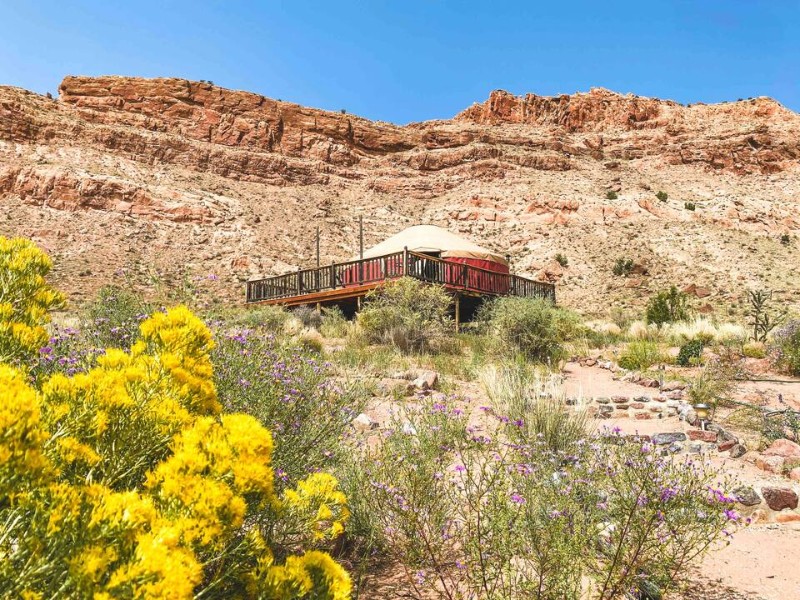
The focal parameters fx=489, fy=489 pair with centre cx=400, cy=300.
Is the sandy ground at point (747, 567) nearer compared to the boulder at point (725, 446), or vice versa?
A: the sandy ground at point (747, 567)

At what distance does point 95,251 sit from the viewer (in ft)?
91.4

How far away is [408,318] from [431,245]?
8.70 m

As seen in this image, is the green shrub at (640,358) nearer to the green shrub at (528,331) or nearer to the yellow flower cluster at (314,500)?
the green shrub at (528,331)

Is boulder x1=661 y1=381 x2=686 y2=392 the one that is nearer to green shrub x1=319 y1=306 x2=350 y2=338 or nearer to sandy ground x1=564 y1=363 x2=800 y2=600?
sandy ground x1=564 y1=363 x2=800 y2=600

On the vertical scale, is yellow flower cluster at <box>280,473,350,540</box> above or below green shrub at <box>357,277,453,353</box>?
below

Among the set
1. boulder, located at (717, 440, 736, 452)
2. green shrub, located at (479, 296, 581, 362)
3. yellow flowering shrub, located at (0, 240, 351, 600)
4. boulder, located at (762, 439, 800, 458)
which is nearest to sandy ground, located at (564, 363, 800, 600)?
boulder, located at (717, 440, 736, 452)

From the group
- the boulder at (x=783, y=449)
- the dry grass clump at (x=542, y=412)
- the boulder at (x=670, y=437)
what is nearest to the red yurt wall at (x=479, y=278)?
the dry grass clump at (x=542, y=412)

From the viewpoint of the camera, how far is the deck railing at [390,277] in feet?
51.5

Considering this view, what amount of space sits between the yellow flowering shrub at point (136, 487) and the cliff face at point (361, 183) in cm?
2491

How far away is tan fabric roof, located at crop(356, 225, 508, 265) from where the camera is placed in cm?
1958

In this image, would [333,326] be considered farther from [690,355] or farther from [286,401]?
[286,401]

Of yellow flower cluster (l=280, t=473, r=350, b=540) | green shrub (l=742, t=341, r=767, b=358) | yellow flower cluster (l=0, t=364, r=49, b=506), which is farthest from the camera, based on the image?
green shrub (l=742, t=341, r=767, b=358)

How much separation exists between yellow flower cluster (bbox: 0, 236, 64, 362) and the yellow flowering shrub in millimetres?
50

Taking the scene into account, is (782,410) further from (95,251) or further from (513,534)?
(95,251)
